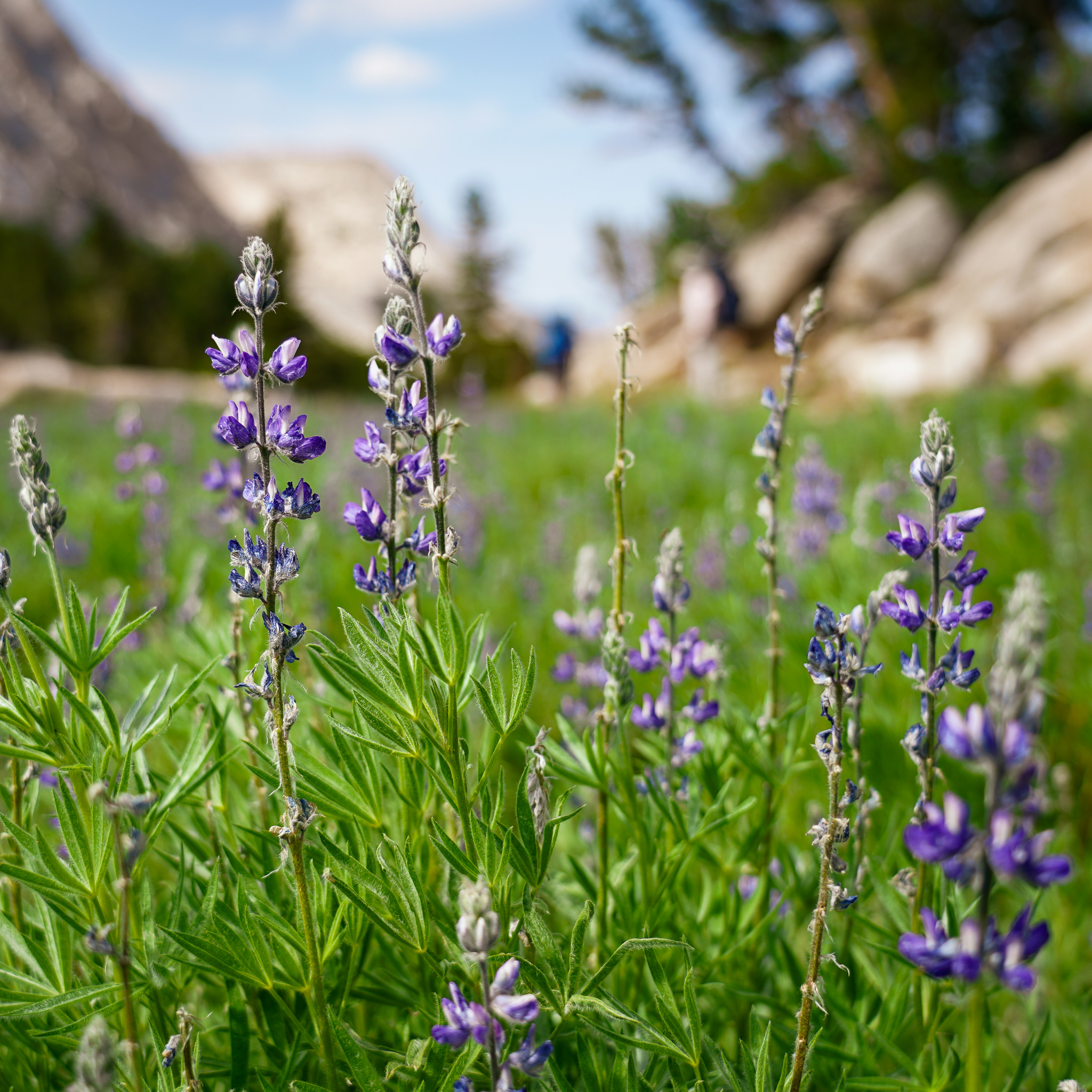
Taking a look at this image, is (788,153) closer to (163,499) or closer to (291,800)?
(163,499)

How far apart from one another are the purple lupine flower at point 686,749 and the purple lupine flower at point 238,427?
983mm

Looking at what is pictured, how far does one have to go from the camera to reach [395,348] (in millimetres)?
1155

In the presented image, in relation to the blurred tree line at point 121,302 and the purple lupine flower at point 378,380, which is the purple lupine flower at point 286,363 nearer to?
the purple lupine flower at point 378,380

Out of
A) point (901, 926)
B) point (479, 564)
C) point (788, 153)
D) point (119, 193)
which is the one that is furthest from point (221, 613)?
point (119, 193)

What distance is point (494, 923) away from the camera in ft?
2.95

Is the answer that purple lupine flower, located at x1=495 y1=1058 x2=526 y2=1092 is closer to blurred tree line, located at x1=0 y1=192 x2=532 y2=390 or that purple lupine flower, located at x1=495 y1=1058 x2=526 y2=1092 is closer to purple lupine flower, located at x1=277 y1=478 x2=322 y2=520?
purple lupine flower, located at x1=277 y1=478 x2=322 y2=520

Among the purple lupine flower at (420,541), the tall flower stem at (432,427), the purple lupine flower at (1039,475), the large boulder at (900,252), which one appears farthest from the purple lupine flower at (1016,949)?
the large boulder at (900,252)

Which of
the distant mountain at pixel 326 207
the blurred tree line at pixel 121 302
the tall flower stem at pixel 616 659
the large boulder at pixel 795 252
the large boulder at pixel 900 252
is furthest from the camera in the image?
the distant mountain at pixel 326 207

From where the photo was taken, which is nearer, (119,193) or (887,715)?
(887,715)

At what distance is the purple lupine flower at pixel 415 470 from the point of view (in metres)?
1.34

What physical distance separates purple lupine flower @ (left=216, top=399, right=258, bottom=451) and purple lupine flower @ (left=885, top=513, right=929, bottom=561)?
85 centimetres

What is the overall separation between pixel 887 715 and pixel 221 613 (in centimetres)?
237

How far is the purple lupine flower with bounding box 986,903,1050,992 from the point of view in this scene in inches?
28.9

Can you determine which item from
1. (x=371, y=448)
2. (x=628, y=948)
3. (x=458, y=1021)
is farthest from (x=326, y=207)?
(x=458, y=1021)
